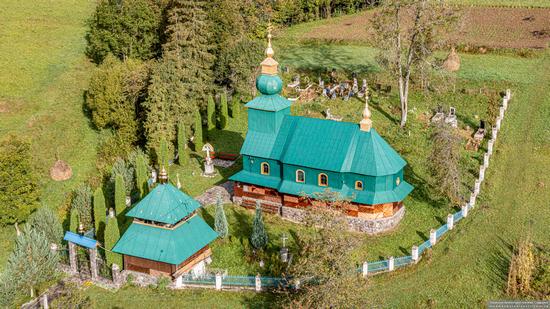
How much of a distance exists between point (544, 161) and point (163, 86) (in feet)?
93.8

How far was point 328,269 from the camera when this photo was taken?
30.9m

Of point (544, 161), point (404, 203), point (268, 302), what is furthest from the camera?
point (544, 161)

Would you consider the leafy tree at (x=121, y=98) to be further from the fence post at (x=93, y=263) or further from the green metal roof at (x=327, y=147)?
the fence post at (x=93, y=263)

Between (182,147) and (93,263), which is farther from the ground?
(182,147)

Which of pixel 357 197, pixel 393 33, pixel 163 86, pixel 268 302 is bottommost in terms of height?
pixel 268 302

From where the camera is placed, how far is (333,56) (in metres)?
74.2

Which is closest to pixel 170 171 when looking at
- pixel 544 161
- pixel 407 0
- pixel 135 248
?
pixel 135 248

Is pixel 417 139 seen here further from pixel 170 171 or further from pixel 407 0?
pixel 170 171

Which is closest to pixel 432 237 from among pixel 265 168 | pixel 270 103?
pixel 265 168

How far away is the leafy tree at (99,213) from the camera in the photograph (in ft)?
136

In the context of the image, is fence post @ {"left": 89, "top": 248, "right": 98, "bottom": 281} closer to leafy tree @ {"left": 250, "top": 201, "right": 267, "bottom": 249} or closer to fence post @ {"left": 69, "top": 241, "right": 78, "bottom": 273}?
fence post @ {"left": 69, "top": 241, "right": 78, "bottom": 273}

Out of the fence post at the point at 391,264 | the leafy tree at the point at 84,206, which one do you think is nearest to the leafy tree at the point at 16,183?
the leafy tree at the point at 84,206

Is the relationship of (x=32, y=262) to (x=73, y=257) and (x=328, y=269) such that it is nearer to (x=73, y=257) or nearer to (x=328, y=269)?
(x=73, y=257)

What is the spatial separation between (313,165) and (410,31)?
18.7 metres
